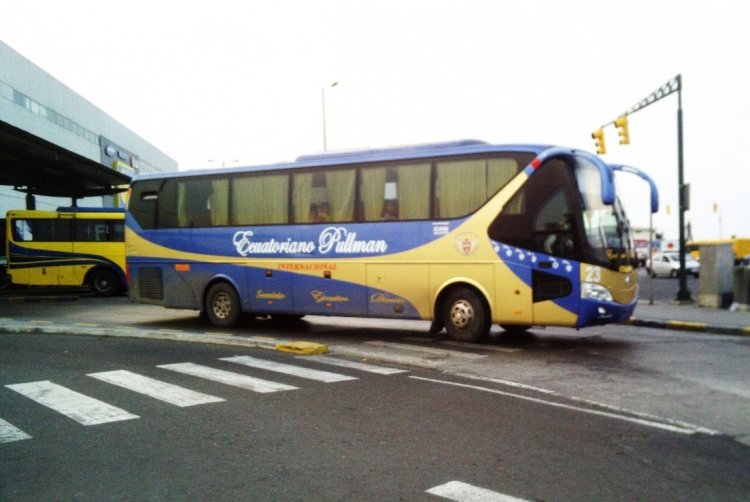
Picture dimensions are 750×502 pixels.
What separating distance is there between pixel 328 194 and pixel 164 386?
20.8ft

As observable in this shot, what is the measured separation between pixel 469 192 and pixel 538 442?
22.4 ft

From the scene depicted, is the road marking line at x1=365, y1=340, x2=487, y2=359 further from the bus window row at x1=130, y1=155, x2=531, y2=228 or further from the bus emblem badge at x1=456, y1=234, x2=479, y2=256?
the bus window row at x1=130, y1=155, x2=531, y2=228

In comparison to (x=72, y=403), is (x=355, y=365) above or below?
below

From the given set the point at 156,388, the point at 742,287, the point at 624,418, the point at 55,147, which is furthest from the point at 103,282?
the point at 624,418

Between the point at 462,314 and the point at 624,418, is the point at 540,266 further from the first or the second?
the point at 624,418

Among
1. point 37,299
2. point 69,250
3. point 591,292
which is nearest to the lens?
point 591,292

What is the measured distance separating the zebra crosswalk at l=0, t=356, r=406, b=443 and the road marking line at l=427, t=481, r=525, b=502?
330 cm

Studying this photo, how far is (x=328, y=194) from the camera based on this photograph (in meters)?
13.2

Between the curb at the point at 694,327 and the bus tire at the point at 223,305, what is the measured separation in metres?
8.93

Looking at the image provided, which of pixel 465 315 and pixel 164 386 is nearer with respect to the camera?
pixel 164 386

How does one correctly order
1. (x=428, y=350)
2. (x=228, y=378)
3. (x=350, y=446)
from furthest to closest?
(x=428, y=350) → (x=228, y=378) → (x=350, y=446)

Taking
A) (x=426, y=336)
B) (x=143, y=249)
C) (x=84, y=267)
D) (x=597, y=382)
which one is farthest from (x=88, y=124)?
(x=597, y=382)

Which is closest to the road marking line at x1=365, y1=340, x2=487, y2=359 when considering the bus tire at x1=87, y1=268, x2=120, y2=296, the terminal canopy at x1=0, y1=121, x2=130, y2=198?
the terminal canopy at x1=0, y1=121, x2=130, y2=198

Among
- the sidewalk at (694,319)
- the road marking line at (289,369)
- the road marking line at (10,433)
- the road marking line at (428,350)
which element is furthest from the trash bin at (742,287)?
the road marking line at (10,433)
